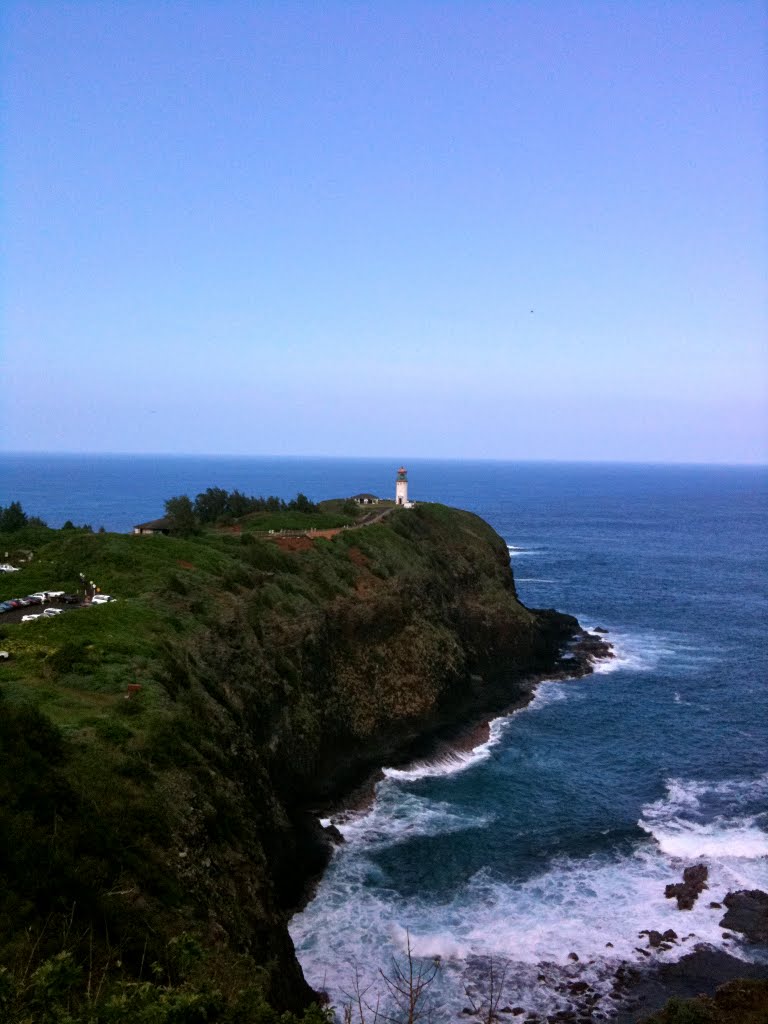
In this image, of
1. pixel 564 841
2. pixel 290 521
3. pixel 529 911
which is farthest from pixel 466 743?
pixel 290 521

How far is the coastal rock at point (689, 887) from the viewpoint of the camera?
31.9m

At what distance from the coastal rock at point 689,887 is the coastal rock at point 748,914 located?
116 centimetres

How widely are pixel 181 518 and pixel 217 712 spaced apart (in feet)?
97.1

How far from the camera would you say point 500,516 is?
189 m

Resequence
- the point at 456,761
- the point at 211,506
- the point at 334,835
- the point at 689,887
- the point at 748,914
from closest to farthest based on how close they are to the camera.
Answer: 1. the point at 748,914
2. the point at 689,887
3. the point at 334,835
4. the point at 456,761
5. the point at 211,506

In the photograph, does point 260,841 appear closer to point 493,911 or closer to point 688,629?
point 493,911

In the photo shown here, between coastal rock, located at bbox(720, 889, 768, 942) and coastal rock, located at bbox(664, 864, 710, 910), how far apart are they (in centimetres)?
116

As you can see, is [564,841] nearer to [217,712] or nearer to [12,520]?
[217,712]

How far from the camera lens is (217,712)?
3212 centimetres

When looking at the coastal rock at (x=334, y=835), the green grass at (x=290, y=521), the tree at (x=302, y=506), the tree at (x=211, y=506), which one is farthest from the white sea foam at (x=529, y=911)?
the tree at (x=302, y=506)

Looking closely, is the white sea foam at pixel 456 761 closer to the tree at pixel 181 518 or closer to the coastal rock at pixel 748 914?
the coastal rock at pixel 748 914

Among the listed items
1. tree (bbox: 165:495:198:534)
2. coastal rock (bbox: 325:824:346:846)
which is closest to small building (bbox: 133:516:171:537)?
tree (bbox: 165:495:198:534)

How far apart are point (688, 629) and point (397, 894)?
181 ft

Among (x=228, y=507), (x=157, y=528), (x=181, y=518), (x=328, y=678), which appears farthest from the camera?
(x=228, y=507)
